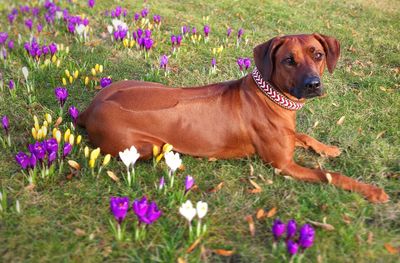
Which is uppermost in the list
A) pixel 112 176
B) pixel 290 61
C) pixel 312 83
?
pixel 290 61

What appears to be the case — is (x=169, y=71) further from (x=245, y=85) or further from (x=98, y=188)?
(x=98, y=188)

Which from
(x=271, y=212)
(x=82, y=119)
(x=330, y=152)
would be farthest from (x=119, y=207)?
(x=330, y=152)

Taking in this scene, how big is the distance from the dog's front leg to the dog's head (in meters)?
0.85

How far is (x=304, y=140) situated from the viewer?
4887 mm

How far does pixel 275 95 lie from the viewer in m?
4.32

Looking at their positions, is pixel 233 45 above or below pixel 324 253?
above

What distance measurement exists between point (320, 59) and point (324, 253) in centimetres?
205

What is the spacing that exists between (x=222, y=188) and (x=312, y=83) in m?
1.38

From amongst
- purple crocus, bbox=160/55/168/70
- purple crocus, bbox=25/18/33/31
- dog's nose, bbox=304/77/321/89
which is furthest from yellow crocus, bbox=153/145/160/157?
purple crocus, bbox=25/18/33/31

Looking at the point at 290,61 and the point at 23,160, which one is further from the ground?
the point at 290,61

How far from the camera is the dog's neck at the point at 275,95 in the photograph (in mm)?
4320

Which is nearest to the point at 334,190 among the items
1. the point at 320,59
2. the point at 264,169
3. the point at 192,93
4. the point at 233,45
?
the point at 264,169

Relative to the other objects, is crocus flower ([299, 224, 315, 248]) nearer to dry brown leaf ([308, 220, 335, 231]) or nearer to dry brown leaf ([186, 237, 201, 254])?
dry brown leaf ([308, 220, 335, 231])

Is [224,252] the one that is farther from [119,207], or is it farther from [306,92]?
[306,92]
